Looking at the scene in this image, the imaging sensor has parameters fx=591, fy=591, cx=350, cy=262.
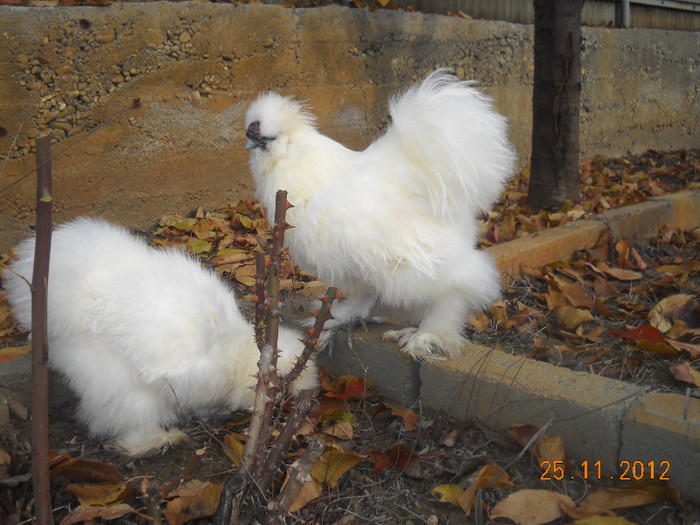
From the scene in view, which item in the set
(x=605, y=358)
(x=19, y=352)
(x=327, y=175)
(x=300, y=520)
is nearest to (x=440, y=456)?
(x=300, y=520)

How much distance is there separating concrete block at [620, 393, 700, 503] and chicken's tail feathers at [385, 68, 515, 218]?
3.53ft

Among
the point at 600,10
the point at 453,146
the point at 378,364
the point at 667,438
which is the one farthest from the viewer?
the point at 600,10

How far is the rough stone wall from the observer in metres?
3.91

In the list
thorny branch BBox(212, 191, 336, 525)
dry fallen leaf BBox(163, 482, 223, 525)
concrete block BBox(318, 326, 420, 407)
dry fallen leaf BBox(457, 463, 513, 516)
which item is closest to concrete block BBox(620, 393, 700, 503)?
dry fallen leaf BBox(457, 463, 513, 516)

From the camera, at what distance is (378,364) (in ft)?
8.65

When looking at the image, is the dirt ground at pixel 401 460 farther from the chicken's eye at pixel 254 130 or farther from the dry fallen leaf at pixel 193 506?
the chicken's eye at pixel 254 130

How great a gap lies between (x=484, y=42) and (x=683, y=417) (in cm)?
552

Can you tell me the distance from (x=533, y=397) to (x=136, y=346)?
1416 millimetres

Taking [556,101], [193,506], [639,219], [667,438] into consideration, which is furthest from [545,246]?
[193,506]

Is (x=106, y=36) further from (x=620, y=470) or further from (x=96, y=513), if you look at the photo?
(x=620, y=470)

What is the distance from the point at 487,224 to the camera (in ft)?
14.0

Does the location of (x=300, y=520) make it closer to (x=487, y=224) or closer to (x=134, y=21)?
(x=487, y=224)

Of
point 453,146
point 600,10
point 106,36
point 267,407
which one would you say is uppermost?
point 600,10

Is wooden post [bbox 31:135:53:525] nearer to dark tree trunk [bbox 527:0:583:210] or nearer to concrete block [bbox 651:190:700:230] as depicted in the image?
dark tree trunk [bbox 527:0:583:210]
